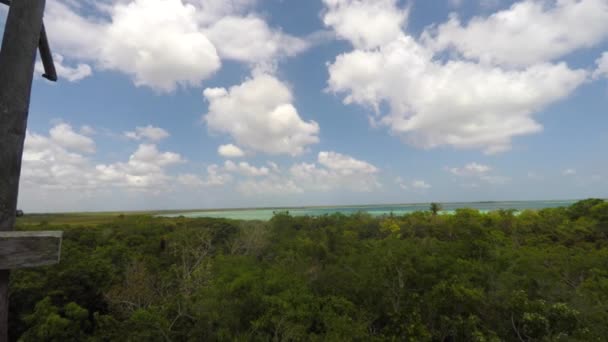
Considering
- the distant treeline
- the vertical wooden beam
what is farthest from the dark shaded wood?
the distant treeline

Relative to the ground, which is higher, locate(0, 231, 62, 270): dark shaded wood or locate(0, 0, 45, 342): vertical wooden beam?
locate(0, 0, 45, 342): vertical wooden beam

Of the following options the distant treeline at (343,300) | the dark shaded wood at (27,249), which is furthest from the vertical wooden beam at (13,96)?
the distant treeline at (343,300)

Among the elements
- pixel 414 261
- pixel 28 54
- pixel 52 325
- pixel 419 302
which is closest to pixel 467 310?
pixel 419 302

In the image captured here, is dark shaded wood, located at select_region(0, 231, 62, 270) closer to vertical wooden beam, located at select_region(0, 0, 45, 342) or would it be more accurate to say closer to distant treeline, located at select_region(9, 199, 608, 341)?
vertical wooden beam, located at select_region(0, 0, 45, 342)

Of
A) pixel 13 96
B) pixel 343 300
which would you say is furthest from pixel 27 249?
pixel 343 300

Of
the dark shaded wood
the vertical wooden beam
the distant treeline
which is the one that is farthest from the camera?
the distant treeline

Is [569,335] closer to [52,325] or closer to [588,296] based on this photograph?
[588,296]

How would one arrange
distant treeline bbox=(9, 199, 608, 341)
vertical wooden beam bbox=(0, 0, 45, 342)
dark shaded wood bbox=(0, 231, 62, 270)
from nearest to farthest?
dark shaded wood bbox=(0, 231, 62, 270), vertical wooden beam bbox=(0, 0, 45, 342), distant treeline bbox=(9, 199, 608, 341)
